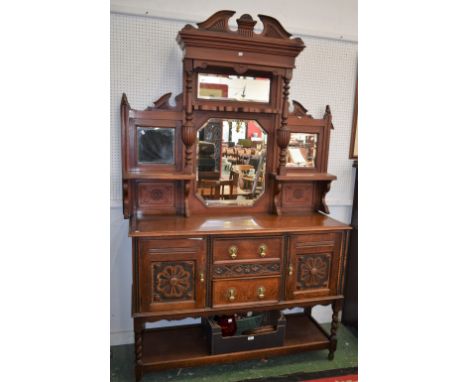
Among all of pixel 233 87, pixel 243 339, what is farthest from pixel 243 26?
pixel 243 339

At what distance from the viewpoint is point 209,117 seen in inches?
86.0

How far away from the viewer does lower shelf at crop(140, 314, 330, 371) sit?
6.77ft

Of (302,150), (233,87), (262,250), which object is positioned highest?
(233,87)

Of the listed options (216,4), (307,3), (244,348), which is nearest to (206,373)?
(244,348)

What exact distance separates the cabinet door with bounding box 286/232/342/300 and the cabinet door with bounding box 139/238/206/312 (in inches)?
21.4

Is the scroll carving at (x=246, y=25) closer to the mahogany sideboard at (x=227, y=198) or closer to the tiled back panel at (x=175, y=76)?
the mahogany sideboard at (x=227, y=198)

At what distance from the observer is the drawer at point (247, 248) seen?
1.92 m

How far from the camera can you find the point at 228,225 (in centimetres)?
202

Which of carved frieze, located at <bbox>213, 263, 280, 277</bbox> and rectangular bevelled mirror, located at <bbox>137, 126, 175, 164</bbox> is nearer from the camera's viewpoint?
carved frieze, located at <bbox>213, 263, 280, 277</bbox>

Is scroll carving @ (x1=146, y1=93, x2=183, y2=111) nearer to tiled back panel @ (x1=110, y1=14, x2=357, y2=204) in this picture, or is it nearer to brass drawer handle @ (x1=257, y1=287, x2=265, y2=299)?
tiled back panel @ (x1=110, y1=14, x2=357, y2=204)

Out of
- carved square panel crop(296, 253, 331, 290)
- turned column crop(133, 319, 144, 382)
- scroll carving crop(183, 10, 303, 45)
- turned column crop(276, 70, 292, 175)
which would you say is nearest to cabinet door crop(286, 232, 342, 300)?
carved square panel crop(296, 253, 331, 290)

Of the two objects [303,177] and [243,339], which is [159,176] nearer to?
[303,177]

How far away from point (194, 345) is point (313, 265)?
3.01 ft
